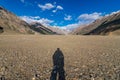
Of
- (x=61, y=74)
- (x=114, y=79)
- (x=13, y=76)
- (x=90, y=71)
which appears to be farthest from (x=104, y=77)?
(x=13, y=76)

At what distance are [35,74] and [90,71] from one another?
3.14 meters

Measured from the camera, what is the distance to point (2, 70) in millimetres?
11180

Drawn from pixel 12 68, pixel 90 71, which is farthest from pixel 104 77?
pixel 12 68

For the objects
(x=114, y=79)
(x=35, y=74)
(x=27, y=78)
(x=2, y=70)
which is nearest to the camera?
(x=114, y=79)

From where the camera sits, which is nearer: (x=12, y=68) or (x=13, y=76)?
(x=13, y=76)

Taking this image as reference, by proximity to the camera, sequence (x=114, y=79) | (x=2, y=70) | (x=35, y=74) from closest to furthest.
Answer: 1. (x=114, y=79)
2. (x=35, y=74)
3. (x=2, y=70)

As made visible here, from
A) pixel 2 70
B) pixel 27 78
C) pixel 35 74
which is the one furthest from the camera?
pixel 2 70

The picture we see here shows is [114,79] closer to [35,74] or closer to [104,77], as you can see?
[104,77]

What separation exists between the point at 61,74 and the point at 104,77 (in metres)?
2.28

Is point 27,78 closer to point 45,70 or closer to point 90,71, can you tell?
point 45,70

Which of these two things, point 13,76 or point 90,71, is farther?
point 90,71

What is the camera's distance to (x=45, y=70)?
11.2 m

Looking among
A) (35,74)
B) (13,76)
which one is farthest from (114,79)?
(13,76)

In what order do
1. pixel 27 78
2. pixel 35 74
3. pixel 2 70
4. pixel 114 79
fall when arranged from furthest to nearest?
pixel 2 70, pixel 35 74, pixel 27 78, pixel 114 79
